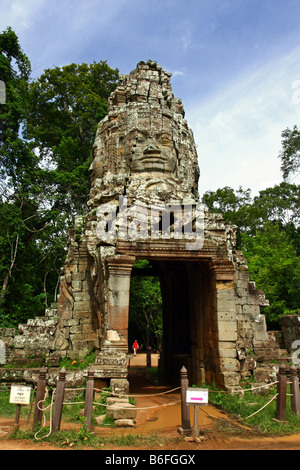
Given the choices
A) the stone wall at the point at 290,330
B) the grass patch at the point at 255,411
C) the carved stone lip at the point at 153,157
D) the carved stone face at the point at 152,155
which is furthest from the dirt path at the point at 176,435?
the carved stone lip at the point at 153,157

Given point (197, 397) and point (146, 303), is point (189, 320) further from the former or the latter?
point (146, 303)

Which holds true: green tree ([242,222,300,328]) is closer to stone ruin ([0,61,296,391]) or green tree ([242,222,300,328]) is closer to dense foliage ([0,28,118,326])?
stone ruin ([0,61,296,391])

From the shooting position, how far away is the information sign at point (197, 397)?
565 centimetres

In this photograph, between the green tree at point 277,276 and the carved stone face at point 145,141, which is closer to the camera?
the carved stone face at point 145,141

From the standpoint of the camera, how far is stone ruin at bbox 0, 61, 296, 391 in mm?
8500

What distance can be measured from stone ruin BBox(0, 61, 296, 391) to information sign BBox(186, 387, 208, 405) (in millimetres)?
2191

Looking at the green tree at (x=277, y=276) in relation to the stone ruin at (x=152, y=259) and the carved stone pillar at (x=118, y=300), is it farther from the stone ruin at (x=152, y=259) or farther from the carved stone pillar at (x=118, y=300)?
the carved stone pillar at (x=118, y=300)

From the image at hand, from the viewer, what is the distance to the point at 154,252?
861 cm

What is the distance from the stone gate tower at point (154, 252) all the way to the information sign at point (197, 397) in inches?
88.6

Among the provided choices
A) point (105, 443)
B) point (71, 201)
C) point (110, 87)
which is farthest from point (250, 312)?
point (110, 87)

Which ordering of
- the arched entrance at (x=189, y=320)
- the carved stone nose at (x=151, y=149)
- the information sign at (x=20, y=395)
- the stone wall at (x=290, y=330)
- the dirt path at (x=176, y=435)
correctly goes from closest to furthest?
the dirt path at (x=176, y=435) < the information sign at (x=20, y=395) < the arched entrance at (x=189, y=320) < the carved stone nose at (x=151, y=149) < the stone wall at (x=290, y=330)

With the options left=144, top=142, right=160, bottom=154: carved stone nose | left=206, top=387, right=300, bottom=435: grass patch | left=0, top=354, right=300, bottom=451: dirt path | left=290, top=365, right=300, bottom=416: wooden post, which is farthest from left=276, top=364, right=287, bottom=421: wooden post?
left=144, top=142, right=160, bottom=154: carved stone nose

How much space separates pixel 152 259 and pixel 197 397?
3799mm

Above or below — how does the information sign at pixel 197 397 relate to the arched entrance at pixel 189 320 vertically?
below
